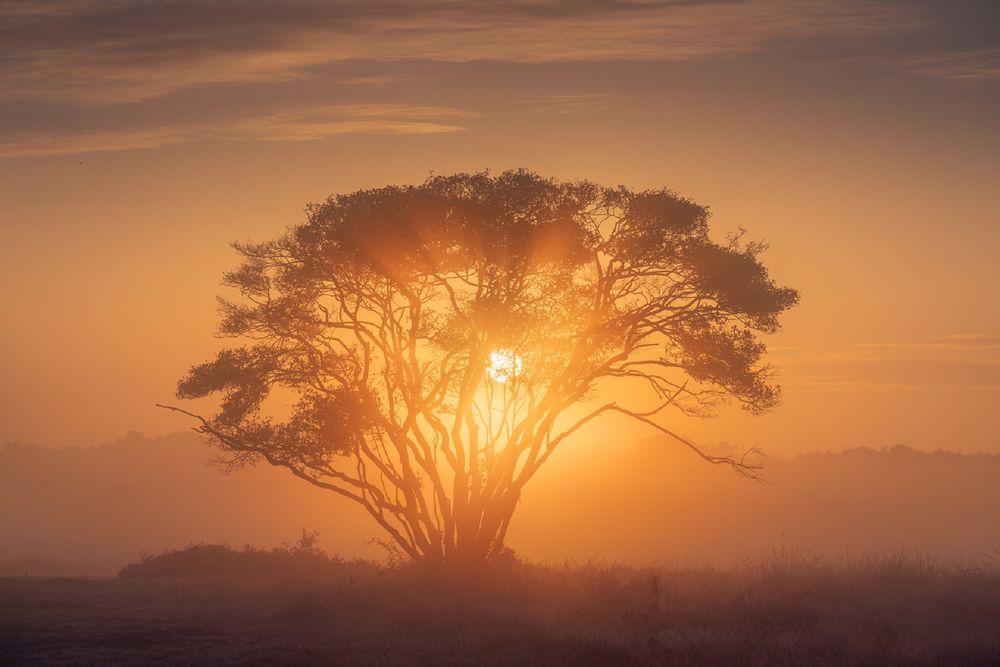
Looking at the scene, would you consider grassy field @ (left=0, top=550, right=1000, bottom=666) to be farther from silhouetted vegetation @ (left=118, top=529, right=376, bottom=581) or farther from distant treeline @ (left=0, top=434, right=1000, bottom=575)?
distant treeline @ (left=0, top=434, right=1000, bottom=575)

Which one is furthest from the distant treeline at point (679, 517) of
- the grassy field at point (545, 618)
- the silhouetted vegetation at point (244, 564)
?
the grassy field at point (545, 618)

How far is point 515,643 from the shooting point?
21938mm

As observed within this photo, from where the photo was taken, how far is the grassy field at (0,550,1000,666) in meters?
20.8

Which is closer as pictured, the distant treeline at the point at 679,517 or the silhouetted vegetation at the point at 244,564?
the silhouetted vegetation at the point at 244,564

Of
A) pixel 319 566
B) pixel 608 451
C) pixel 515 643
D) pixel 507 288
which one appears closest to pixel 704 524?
pixel 608 451

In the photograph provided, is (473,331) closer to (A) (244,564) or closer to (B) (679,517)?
(A) (244,564)

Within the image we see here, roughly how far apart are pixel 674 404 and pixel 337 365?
11048 mm

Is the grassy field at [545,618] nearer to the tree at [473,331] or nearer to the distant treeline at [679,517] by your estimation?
the tree at [473,331]

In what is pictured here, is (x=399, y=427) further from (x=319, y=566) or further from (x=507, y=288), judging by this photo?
(x=319, y=566)

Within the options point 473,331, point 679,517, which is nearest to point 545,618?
point 473,331

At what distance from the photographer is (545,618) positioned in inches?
1007

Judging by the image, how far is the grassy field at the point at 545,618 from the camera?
819 inches

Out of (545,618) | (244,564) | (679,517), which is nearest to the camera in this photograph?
(545,618)

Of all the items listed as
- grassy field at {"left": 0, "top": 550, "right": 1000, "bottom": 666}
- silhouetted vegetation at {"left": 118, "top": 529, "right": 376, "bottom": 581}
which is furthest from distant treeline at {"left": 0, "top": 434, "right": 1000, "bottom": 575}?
grassy field at {"left": 0, "top": 550, "right": 1000, "bottom": 666}
